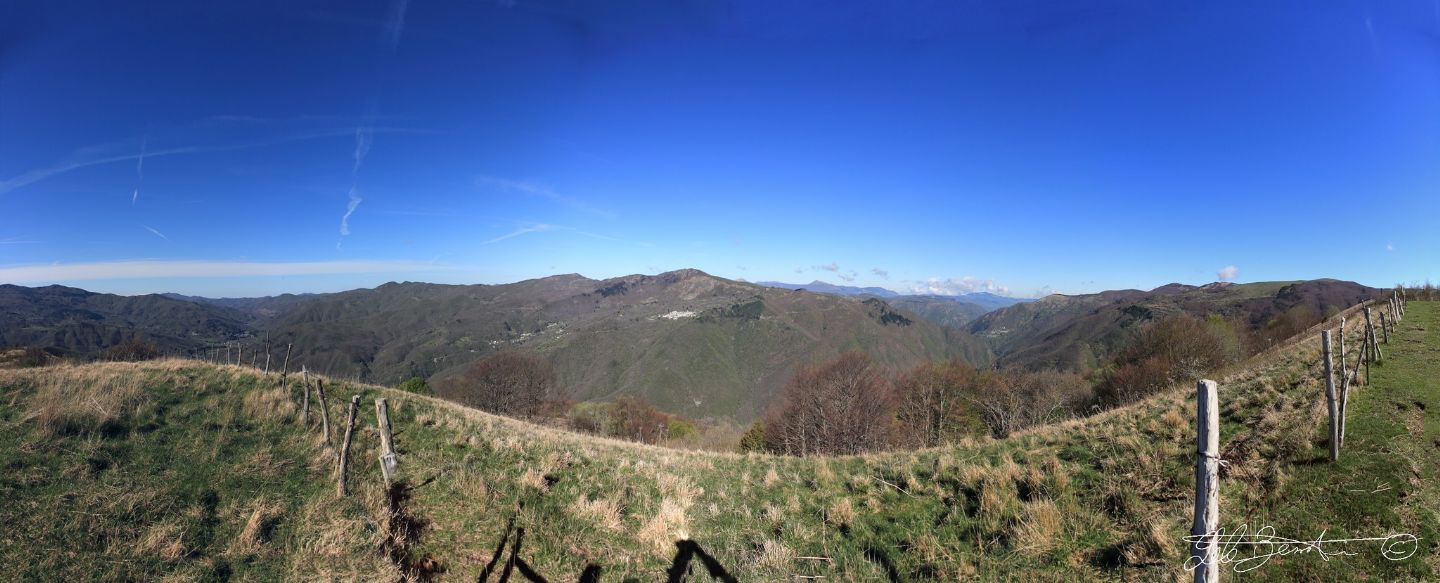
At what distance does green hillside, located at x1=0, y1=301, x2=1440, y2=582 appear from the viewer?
635cm

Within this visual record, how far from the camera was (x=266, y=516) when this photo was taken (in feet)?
26.2

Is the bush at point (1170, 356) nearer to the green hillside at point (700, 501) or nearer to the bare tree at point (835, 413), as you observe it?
the bare tree at point (835, 413)

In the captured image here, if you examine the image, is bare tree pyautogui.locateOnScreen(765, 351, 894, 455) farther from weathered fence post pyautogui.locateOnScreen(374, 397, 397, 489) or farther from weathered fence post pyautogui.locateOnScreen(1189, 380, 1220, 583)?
weathered fence post pyautogui.locateOnScreen(1189, 380, 1220, 583)

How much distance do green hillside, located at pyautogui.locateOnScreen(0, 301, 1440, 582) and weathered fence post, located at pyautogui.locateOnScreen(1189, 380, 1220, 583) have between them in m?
1.82

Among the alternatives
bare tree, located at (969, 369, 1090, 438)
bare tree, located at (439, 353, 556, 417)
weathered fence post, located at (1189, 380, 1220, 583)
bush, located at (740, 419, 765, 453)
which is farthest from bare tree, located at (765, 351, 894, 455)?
weathered fence post, located at (1189, 380, 1220, 583)

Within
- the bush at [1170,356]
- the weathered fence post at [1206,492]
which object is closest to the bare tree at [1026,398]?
the bush at [1170,356]

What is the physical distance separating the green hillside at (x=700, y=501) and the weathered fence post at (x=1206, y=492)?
5.98ft

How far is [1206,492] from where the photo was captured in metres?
4.22

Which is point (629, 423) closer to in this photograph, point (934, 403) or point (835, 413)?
point (835, 413)

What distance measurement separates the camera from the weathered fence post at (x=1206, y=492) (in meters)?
4.11

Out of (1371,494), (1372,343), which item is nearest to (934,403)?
(1372,343)

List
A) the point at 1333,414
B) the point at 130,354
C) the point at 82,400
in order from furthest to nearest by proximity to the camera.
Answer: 1. the point at 130,354
2. the point at 82,400
3. the point at 1333,414

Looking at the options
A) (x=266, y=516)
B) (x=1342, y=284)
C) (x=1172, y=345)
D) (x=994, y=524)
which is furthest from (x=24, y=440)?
(x=1342, y=284)

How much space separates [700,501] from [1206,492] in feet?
26.4
